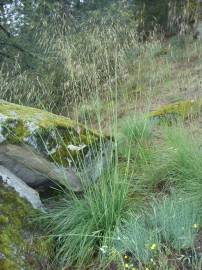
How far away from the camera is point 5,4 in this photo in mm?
7945

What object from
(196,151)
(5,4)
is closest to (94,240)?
(196,151)

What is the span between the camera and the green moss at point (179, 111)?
5.31 m

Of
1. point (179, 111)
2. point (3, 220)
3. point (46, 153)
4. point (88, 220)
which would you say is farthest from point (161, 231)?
point (179, 111)

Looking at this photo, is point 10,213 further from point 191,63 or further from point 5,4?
point 191,63

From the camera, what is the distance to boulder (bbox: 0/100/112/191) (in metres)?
3.31

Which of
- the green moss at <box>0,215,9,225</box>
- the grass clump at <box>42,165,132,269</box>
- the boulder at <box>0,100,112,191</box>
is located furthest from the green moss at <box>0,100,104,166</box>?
the green moss at <box>0,215,9,225</box>

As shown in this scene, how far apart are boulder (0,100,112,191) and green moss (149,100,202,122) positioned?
203cm

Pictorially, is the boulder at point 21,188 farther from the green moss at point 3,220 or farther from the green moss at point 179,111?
the green moss at point 179,111

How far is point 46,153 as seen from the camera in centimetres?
337

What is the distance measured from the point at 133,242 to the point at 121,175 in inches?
42.3

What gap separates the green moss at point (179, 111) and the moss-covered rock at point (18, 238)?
2729 mm

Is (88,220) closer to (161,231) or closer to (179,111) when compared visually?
(161,231)

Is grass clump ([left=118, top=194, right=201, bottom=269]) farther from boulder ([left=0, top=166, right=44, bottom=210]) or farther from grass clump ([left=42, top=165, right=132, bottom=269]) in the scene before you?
boulder ([left=0, top=166, right=44, bottom=210])

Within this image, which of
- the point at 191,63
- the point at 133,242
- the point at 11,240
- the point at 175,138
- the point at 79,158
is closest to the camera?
the point at 133,242
